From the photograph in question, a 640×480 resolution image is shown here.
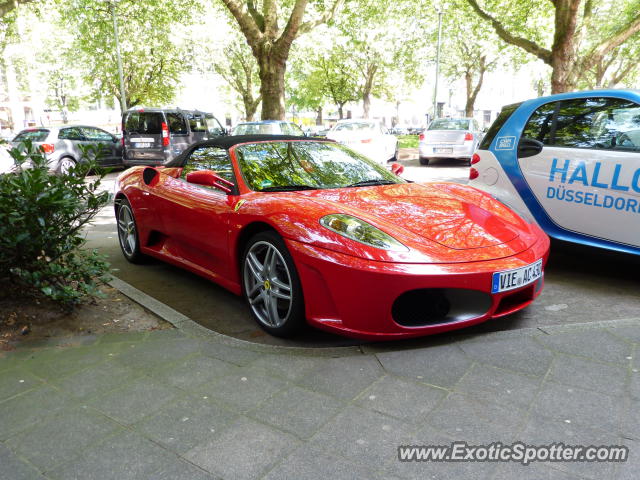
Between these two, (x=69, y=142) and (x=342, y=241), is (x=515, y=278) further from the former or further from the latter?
(x=69, y=142)

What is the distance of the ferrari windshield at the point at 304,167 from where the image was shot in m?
3.51

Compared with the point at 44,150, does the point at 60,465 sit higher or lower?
lower

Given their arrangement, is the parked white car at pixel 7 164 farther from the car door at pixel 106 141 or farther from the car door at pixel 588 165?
the car door at pixel 106 141

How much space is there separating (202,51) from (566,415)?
107ft

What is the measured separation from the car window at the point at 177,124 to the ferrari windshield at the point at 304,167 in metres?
11.1

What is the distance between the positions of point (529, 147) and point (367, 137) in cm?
989

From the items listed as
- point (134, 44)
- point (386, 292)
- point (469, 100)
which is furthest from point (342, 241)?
point (469, 100)

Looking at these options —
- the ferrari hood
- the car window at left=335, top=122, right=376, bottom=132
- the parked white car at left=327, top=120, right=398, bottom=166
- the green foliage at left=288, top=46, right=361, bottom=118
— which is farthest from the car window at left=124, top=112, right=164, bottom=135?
the green foliage at left=288, top=46, right=361, bottom=118

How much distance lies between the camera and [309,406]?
2.27 meters

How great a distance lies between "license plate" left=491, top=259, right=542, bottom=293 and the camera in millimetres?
2732

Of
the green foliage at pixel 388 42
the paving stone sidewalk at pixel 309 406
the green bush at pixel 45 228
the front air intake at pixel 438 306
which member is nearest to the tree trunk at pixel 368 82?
the green foliage at pixel 388 42

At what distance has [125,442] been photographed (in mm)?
2031

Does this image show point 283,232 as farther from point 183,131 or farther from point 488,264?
point 183,131

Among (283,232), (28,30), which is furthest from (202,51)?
(283,232)
